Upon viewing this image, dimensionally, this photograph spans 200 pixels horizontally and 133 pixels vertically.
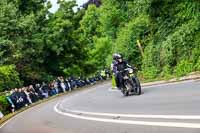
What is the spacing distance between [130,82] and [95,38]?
192 ft

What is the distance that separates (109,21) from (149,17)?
18505 mm

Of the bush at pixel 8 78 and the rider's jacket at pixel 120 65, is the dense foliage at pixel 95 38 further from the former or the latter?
the rider's jacket at pixel 120 65

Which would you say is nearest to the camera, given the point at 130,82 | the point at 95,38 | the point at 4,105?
the point at 130,82

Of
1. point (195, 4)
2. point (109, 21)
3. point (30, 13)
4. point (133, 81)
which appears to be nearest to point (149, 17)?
point (195, 4)

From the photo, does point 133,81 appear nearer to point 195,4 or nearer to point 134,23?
point 195,4

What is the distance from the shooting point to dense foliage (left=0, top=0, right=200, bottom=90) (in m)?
26.9

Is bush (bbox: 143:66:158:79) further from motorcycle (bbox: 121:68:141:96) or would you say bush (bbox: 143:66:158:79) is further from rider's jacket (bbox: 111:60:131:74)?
motorcycle (bbox: 121:68:141:96)

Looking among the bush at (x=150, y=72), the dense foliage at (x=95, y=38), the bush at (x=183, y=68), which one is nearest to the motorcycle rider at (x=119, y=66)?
the bush at (x=183, y=68)

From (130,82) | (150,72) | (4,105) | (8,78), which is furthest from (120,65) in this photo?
(8,78)

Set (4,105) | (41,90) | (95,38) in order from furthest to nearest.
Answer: (95,38) → (41,90) → (4,105)

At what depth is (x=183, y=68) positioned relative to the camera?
81.0ft

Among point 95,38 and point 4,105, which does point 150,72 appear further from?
point 95,38

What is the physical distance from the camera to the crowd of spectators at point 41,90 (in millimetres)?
34888

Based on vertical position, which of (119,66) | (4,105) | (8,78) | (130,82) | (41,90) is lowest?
(41,90)
